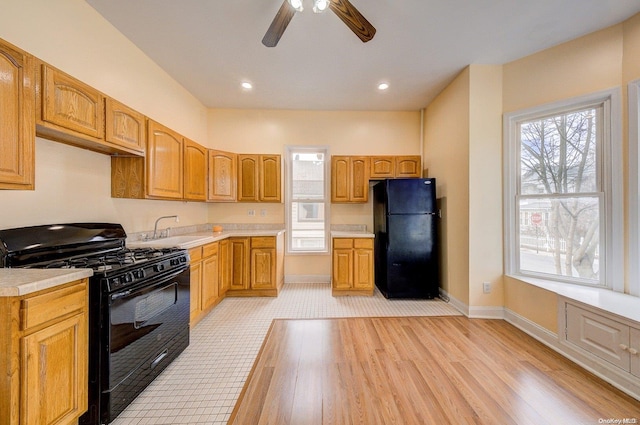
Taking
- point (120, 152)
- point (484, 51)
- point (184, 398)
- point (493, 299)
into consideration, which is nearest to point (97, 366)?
point (184, 398)

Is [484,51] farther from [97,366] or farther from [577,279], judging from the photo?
[97,366]

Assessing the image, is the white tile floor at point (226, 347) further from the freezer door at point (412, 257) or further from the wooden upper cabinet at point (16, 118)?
the wooden upper cabinet at point (16, 118)

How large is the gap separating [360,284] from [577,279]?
2.30m

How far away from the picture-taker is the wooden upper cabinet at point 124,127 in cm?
190

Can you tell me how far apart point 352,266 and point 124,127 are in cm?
303

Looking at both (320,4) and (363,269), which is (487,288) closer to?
(363,269)

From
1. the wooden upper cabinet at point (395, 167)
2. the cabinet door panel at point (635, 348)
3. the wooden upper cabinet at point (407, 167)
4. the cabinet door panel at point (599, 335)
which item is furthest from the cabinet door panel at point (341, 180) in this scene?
the cabinet door panel at point (635, 348)

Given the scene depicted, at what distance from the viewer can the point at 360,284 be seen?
351 centimetres

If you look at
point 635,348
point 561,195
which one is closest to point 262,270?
point 635,348

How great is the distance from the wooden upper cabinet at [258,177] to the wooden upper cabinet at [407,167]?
1.96m

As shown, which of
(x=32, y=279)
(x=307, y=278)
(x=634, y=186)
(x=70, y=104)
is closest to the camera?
(x=32, y=279)

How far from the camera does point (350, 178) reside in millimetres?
3881

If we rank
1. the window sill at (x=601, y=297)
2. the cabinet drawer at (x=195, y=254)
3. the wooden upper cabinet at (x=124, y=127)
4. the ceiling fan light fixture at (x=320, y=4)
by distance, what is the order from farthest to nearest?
the cabinet drawer at (x=195, y=254) → the wooden upper cabinet at (x=124, y=127) → the window sill at (x=601, y=297) → the ceiling fan light fixture at (x=320, y=4)

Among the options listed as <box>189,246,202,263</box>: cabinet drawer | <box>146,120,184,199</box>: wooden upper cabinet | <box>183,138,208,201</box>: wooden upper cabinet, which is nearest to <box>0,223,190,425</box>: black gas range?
<box>189,246,202,263</box>: cabinet drawer
